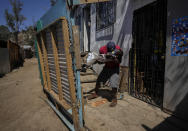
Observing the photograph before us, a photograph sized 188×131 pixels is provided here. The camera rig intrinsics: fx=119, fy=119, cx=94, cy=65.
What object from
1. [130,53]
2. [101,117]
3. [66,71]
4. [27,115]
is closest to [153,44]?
[130,53]

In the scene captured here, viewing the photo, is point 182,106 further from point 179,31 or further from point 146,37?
point 146,37

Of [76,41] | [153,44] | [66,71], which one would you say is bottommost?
[66,71]

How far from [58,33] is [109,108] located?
2324 mm

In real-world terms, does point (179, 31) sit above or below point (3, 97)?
above

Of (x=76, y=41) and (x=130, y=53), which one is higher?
(x=76, y=41)

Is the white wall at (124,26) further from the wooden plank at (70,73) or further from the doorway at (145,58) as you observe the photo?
Answer: the wooden plank at (70,73)

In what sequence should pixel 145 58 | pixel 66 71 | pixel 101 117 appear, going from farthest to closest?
pixel 145 58 → pixel 101 117 → pixel 66 71

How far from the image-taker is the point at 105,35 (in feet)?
19.6

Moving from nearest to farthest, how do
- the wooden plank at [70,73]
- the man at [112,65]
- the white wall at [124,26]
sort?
1. the wooden plank at [70,73]
2. the man at [112,65]
3. the white wall at [124,26]

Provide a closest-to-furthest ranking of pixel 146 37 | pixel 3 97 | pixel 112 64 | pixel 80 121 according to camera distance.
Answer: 1. pixel 80 121
2. pixel 112 64
3. pixel 146 37
4. pixel 3 97

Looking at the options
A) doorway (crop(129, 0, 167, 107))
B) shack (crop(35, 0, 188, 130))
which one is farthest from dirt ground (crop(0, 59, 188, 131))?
doorway (crop(129, 0, 167, 107))

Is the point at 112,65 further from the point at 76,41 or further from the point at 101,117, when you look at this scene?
the point at 76,41

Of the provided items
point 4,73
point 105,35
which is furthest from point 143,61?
point 4,73

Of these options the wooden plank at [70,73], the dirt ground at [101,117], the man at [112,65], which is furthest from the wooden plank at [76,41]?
the dirt ground at [101,117]
